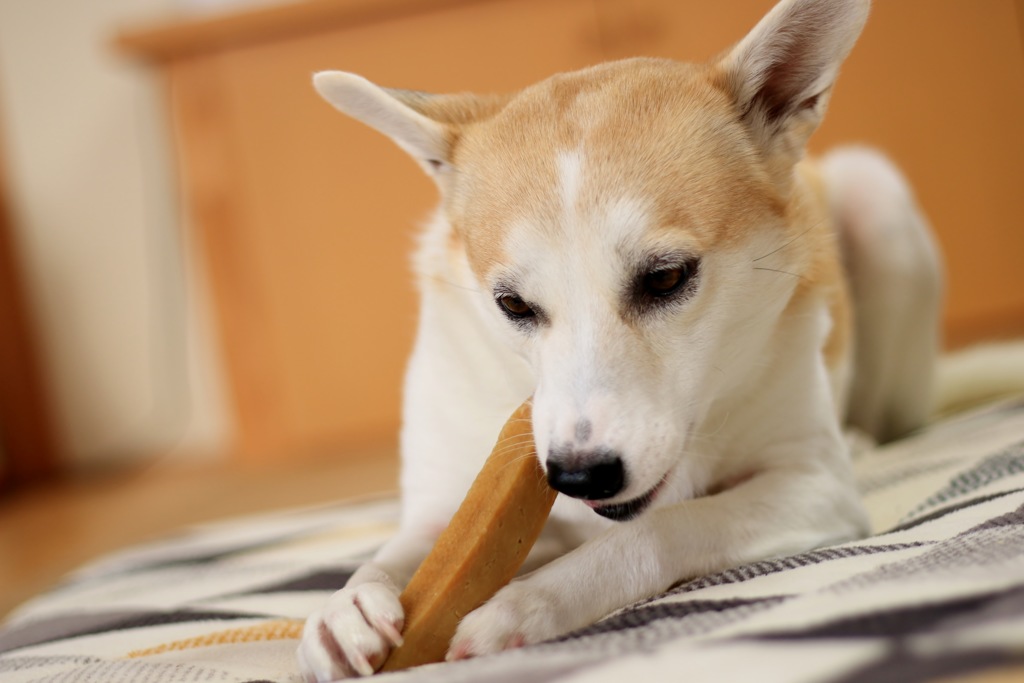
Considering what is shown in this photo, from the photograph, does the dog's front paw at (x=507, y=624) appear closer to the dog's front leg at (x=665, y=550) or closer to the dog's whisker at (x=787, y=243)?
the dog's front leg at (x=665, y=550)

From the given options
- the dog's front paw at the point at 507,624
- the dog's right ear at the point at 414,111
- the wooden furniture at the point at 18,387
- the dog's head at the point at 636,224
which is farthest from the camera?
the wooden furniture at the point at 18,387

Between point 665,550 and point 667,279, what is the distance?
28 centimetres

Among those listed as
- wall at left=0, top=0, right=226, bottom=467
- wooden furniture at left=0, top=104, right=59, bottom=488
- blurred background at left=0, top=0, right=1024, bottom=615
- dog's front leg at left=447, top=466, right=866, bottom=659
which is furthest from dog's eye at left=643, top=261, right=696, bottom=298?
wooden furniture at left=0, top=104, right=59, bottom=488

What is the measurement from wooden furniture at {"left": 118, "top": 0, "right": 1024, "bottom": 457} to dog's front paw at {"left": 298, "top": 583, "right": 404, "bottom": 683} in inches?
84.9

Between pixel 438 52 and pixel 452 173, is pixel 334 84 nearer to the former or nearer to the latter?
pixel 452 173

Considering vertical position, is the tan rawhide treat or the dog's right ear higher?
the dog's right ear

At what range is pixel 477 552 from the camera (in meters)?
0.93

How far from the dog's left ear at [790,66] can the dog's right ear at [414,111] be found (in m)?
0.33

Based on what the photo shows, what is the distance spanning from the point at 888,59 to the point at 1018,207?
620 millimetres

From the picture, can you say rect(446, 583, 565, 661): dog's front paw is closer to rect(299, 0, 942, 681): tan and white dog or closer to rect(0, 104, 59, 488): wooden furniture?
rect(299, 0, 942, 681): tan and white dog

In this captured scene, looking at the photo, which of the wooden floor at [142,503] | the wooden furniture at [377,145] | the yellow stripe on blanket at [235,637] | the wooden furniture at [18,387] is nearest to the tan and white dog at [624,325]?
the yellow stripe on blanket at [235,637]

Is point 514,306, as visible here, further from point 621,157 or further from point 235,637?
point 235,637

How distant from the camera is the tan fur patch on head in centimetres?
107

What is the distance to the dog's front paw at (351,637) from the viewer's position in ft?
2.89
